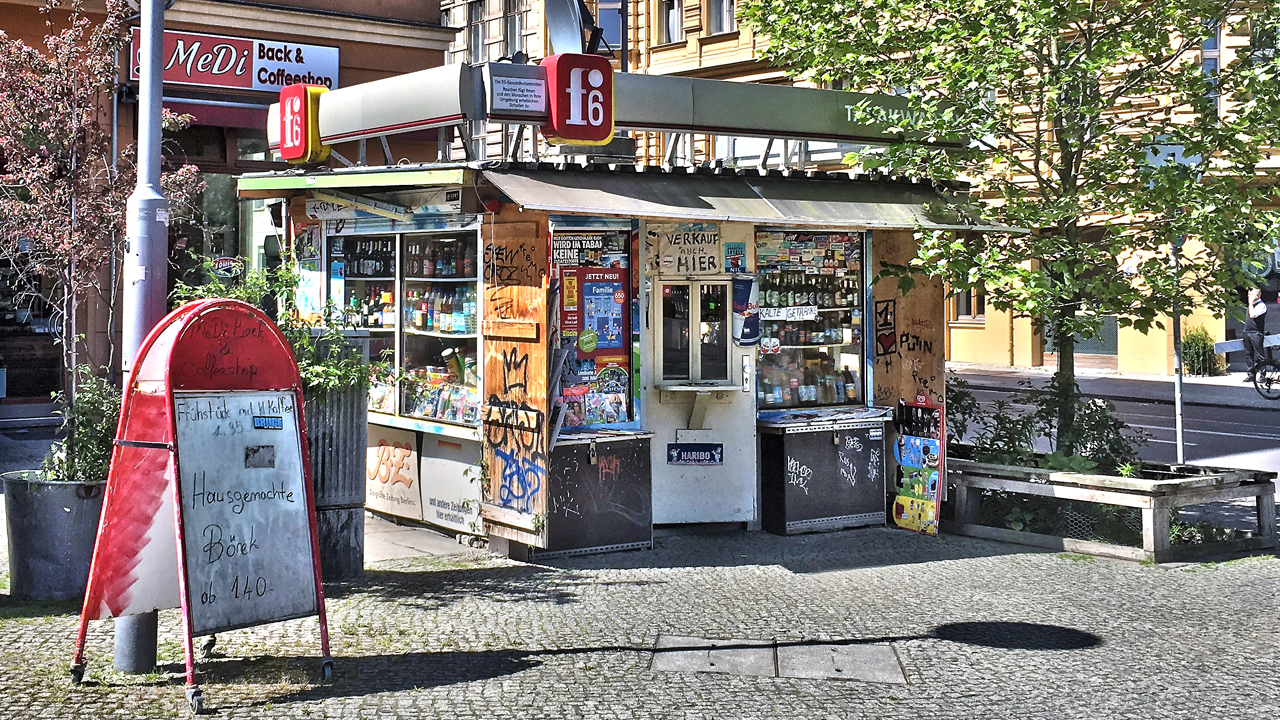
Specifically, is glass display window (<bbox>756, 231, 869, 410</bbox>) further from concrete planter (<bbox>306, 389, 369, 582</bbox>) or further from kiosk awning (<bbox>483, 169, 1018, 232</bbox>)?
concrete planter (<bbox>306, 389, 369, 582</bbox>)

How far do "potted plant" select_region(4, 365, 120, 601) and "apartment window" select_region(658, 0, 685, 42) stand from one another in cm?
2639

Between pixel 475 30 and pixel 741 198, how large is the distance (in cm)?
2689

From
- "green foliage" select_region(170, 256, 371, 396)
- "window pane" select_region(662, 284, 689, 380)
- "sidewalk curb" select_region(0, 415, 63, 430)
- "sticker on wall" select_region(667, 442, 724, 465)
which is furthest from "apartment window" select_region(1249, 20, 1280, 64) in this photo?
"sidewalk curb" select_region(0, 415, 63, 430)

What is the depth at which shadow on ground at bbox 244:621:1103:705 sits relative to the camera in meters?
6.20

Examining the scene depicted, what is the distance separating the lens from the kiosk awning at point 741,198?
8.73 m

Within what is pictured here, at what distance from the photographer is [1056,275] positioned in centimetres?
1023

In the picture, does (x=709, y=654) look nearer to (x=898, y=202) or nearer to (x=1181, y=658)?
(x=1181, y=658)

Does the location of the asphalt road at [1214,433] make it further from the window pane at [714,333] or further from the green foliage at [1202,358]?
the window pane at [714,333]

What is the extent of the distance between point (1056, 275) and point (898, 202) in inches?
51.4

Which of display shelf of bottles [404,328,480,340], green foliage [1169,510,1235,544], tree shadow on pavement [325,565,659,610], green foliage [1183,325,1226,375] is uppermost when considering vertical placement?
display shelf of bottles [404,328,480,340]

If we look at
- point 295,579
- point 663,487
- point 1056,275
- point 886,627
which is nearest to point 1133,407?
point 1056,275

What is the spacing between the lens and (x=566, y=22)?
1087cm

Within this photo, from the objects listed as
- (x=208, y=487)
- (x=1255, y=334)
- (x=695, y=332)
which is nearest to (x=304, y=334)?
(x=208, y=487)

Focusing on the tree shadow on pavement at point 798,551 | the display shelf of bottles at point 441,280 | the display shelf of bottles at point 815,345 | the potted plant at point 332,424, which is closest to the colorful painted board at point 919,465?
the tree shadow on pavement at point 798,551
